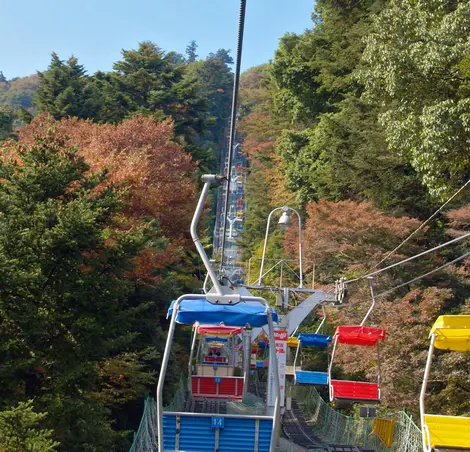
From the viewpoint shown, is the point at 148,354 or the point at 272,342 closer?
the point at 272,342

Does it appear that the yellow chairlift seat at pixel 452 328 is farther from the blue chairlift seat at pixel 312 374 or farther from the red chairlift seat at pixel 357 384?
the blue chairlift seat at pixel 312 374

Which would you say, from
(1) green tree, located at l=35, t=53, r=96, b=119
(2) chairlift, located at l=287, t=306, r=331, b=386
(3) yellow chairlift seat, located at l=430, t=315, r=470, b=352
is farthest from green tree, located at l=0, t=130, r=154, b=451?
(1) green tree, located at l=35, t=53, r=96, b=119

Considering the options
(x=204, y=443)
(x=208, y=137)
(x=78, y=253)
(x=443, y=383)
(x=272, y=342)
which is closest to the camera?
(x=272, y=342)

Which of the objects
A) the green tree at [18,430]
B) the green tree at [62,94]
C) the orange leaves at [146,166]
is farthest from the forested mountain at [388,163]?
the green tree at [62,94]

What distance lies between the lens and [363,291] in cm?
2217

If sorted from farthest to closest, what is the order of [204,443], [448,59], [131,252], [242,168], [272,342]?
[242,168]
[448,59]
[131,252]
[204,443]
[272,342]

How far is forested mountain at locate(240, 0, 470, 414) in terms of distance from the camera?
51.6ft

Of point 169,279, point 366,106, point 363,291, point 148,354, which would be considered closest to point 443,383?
point 363,291

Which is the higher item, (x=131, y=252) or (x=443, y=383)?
(x=131, y=252)

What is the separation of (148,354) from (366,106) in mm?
14710

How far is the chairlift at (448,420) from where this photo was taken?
794 centimetres

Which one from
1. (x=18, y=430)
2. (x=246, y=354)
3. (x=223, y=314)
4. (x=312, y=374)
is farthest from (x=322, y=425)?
(x=223, y=314)

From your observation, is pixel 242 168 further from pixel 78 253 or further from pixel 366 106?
pixel 78 253

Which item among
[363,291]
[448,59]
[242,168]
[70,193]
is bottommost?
[363,291]
